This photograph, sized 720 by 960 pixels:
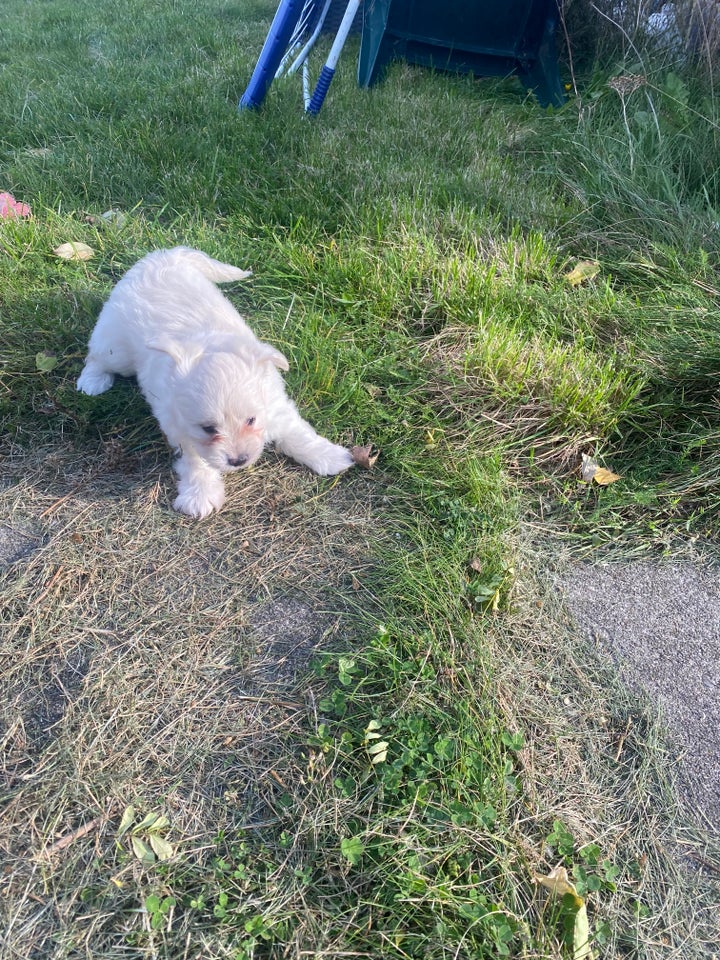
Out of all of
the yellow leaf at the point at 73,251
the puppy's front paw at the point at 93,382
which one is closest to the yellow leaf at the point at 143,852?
the puppy's front paw at the point at 93,382

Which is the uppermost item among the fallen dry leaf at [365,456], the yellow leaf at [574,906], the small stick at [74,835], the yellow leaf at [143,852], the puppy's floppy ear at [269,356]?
the puppy's floppy ear at [269,356]

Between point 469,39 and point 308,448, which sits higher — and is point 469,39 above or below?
above

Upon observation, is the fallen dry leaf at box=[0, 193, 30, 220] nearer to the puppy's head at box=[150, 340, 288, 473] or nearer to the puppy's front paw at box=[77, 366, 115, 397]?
the puppy's front paw at box=[77, 366, 115, 397]

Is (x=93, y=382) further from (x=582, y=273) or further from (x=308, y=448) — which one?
(x=582, y=273)

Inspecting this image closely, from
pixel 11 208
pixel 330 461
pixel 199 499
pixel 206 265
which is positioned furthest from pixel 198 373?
pixel 11 208

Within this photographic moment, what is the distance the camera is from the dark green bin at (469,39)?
4895mm

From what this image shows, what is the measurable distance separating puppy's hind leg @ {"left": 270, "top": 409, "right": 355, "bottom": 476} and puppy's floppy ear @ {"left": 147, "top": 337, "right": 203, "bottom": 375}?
0.42m

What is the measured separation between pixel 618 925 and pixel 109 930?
1207mm

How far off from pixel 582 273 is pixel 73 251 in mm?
2662

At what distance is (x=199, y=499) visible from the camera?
2498mm

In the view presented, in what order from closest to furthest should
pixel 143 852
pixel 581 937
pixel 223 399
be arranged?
pixel 581 937, pixel 143 852, pixel 223 399

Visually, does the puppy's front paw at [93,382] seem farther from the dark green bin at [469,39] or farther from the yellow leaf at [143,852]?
the dark green bin at [469,39]

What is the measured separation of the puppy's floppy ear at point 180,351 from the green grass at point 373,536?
55 cm

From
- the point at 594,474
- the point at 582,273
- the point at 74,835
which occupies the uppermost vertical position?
the point at 582,273
